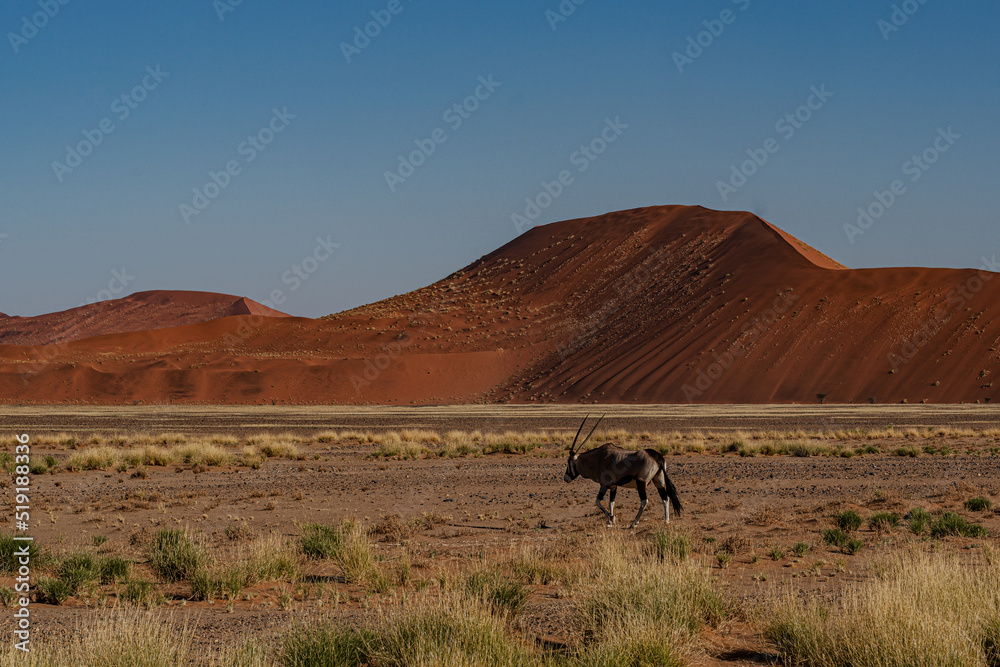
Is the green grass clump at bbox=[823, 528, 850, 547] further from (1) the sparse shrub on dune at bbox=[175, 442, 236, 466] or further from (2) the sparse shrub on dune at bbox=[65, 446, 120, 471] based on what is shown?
(2) the sparse shrub on dune at bbox=[65, 446, 120, 471]

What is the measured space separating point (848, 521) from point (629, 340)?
3027 inches

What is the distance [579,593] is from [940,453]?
23.3 meters

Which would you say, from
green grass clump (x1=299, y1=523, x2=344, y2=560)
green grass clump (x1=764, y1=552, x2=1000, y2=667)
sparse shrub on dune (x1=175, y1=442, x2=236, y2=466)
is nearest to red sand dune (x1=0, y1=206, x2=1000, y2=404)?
sparse shrub on dune (x1=175, y1=442, x2=236, y2=466)

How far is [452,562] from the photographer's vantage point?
34.8 feet

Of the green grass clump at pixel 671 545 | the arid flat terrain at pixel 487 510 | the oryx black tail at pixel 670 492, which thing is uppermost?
the oryx black tail at pixel 670 492

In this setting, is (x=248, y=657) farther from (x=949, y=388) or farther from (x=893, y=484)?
(x=949, y=388)

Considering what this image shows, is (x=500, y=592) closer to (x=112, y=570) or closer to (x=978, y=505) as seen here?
(x=112, y=570)

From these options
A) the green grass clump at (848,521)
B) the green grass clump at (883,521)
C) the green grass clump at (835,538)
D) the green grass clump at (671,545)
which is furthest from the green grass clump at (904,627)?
the green grass clump at (883,521)

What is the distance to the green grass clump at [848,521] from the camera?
12953mm

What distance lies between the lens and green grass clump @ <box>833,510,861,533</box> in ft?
42.5

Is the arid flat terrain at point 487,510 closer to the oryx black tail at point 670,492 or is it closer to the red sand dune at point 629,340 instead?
the oryx black tail at point 670,492

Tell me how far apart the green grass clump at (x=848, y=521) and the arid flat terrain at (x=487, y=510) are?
0.41 feet

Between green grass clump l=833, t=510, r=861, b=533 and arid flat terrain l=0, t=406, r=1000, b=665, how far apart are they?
0.13 meters

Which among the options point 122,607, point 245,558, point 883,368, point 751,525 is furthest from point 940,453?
point 883,368
